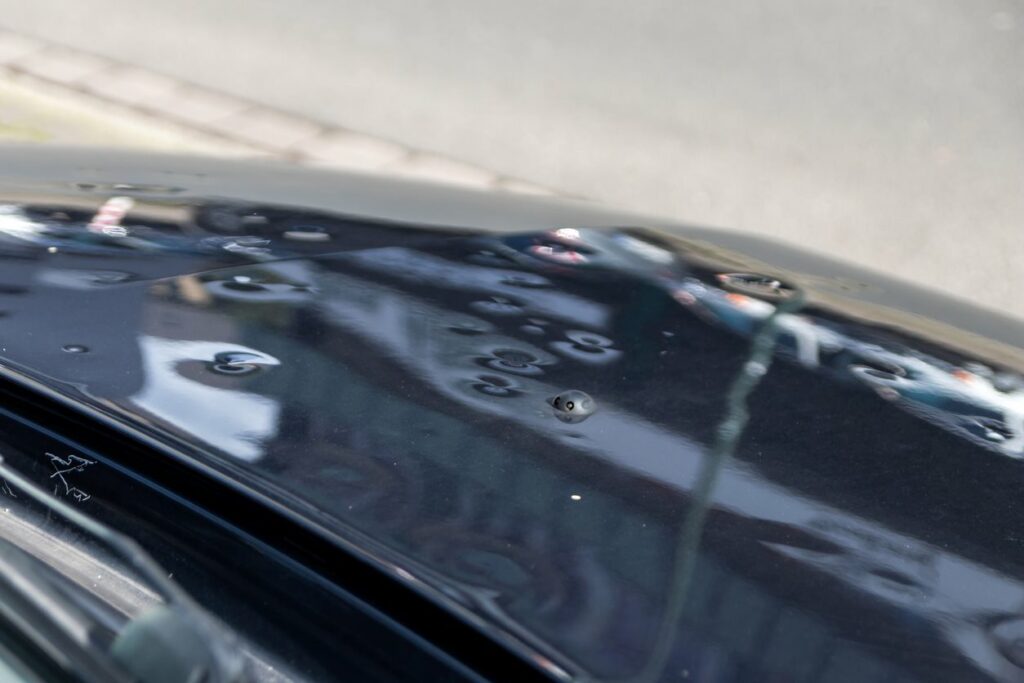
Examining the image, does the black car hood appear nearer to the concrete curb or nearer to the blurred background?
the blurred background

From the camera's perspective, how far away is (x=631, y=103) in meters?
5.14

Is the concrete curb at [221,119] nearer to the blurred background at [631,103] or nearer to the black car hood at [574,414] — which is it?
the blurred background at [631,103]

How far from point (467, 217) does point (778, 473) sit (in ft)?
3.19

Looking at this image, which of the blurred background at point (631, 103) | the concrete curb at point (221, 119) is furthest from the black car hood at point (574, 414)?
the concrete curb at point (221, 119)

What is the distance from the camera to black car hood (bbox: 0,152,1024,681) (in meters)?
1.13

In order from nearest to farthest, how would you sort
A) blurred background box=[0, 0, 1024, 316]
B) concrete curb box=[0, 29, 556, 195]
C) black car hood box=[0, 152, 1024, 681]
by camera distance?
black car hood box=[0, 152, 1024, 681]
blurred background box=[0, 0, 1024, 316]
concrete curb box=[0, 29, 556, 195]

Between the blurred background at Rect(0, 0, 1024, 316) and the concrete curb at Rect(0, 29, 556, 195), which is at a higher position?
the blurred background at Rect(0, 0, 1024, 316)

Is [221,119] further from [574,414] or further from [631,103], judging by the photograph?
[574,414]

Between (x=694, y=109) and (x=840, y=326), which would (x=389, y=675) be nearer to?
(x=840, y=326)

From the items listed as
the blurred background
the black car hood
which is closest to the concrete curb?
the blurred background

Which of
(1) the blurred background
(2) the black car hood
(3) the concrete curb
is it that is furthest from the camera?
(3) the concrete curb

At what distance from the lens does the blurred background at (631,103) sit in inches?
181

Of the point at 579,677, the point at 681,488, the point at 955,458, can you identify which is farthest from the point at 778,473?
the point at 579,677

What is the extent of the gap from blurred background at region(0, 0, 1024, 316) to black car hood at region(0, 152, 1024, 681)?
2.77 meters
